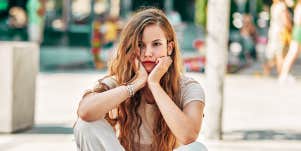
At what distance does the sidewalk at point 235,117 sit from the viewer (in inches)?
288

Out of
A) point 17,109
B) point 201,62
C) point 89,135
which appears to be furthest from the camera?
point 201,62

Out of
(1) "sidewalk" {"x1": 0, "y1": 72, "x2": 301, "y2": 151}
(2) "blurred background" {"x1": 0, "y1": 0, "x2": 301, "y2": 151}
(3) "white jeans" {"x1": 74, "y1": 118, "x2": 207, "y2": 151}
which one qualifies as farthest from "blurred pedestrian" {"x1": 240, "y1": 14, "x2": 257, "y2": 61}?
(3) "white jeans" {"x1": 74, "y1": 118, "x2": 207, "y2": 151}

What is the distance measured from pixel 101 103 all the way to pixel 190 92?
19.1 inches

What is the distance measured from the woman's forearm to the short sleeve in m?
0.33

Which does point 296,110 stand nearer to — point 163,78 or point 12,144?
point 12,144

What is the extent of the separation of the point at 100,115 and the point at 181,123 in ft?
1.39

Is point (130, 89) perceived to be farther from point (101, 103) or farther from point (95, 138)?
point (95, 138)

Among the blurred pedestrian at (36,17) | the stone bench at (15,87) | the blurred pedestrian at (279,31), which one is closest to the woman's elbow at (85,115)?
the stone bench at (15,87)

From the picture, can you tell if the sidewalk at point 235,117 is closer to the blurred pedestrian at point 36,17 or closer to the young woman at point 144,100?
the young woman at point 144,100

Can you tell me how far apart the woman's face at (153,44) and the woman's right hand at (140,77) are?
3cm

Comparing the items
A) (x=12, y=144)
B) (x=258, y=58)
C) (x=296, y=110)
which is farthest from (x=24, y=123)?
(x=258, y=58)

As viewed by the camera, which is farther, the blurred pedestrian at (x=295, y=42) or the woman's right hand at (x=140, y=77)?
the blurred pedestrian at (x=295, y=42)

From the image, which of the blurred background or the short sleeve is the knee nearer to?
the short sleeve

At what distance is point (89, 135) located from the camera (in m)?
3.82
